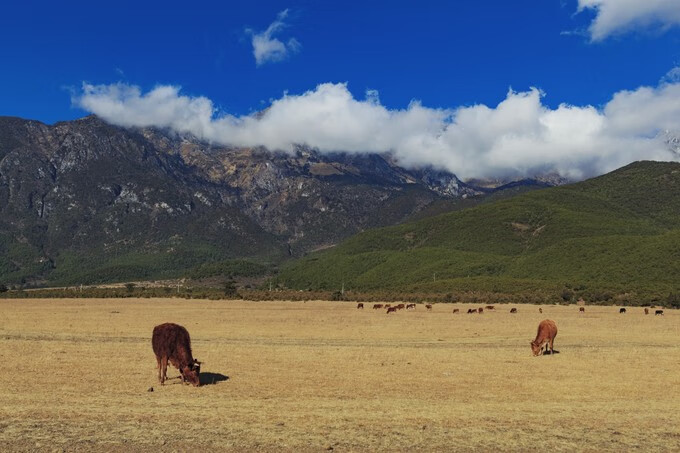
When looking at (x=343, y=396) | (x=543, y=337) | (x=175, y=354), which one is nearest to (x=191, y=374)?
(x=175, y=354)

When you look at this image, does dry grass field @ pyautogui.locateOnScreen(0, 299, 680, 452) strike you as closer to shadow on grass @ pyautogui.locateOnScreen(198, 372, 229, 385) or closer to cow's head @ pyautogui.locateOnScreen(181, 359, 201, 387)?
shadow on grass @ pyautogui.locateOnScreen(198, 372, 229, 385)

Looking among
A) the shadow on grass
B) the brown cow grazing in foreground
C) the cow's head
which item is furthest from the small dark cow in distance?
the brown cow grazing in foreground

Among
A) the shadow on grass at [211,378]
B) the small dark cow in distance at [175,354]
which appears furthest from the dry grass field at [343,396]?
the small dark cow in distance at [175,354]

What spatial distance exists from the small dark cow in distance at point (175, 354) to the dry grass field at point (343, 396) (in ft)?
1.99

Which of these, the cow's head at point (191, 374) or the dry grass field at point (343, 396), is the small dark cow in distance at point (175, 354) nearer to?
the cow's head at point (191, 374)

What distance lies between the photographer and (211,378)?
77.4 feet

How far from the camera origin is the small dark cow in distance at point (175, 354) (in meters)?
22.3

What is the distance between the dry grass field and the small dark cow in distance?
0.61 meters

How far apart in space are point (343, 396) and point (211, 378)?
6188mm

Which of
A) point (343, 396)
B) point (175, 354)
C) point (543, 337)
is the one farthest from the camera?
point (543, 337)

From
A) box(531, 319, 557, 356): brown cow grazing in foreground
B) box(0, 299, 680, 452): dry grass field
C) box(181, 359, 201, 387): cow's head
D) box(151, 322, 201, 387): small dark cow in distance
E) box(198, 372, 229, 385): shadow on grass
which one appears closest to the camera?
box(0, 299, 680, 452): dry grass field

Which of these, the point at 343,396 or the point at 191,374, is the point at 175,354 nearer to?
the point at 191,374

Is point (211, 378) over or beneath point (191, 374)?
beneath

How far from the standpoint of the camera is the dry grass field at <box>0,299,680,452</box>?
47.5ft
